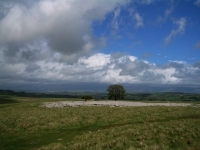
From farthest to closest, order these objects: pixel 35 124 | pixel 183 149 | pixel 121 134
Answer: pixel 35 124, pixel 121 134, pixel 183 149

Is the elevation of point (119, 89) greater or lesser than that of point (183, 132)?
greater

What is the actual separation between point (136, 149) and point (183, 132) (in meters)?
7.14

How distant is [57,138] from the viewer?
74.2 feet

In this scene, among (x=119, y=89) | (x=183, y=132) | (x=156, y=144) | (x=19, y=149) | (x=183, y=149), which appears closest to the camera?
(x=183, y=149)

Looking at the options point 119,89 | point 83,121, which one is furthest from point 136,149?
point 119,89

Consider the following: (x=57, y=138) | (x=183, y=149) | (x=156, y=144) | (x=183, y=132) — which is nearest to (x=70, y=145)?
(x=57, y=138)

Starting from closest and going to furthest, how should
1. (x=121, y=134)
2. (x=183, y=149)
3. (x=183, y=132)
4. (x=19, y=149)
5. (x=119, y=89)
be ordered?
1. (x=183, y=149)
2. (x=19, y=149)
3. (x=183, y=132)
4. (x=121, y=134)
5. (x=119, y=89)

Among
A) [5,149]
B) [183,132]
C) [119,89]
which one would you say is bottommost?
[5,149]

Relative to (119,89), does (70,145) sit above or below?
below

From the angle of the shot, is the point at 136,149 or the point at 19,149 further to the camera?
the point at 19,149

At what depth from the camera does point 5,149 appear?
1908 centimetres

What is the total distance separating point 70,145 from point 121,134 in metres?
6.06

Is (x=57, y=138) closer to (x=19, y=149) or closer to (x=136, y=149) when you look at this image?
(x=19, y=149)

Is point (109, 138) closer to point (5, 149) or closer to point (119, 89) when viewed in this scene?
point (5, 149)
